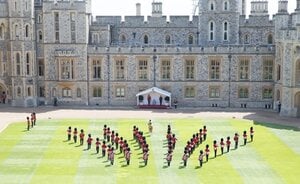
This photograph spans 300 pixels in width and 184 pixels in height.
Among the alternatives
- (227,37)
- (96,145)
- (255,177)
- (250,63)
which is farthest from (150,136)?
(227,37)

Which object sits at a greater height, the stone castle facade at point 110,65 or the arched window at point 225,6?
the arched window at point 225,6

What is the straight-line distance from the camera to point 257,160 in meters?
29.9

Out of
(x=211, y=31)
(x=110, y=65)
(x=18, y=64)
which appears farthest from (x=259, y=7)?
(x=18, y=64)

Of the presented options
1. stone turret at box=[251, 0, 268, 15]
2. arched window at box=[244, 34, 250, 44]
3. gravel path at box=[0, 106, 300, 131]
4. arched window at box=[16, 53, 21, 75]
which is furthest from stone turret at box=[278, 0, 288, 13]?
arched window at box=[16, 53, 21, 75]

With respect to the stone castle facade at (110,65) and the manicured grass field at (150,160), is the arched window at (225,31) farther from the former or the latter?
the manicured grass field at (150,160)

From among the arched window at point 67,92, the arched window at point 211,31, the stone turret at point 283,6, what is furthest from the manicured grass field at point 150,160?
the arched window at point 211,31

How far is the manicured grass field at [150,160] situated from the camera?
85.9 feet

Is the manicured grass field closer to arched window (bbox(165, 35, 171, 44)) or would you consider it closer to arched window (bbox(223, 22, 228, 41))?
arched window (bbox(223, 22, 228, 41))

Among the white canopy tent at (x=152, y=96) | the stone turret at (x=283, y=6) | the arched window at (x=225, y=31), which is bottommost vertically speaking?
the white canopy tent at (x=152, y=96)

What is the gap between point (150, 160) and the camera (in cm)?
2984

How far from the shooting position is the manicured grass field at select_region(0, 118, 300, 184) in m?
26.2

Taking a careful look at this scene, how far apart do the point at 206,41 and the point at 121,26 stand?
1008 cm

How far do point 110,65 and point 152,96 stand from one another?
5.71 metres

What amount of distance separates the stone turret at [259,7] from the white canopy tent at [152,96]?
1508cm
